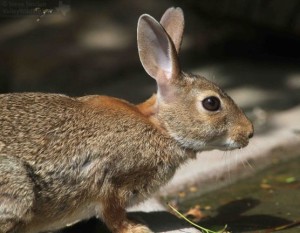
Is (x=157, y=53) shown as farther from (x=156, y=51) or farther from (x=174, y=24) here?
(x=174, y=24)

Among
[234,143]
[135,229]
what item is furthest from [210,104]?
[135,229]

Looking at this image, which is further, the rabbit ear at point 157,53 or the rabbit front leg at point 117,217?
the rabbit ear at point 157,53

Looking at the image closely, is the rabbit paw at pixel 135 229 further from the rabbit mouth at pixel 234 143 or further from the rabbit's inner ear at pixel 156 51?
the rabbit's inner ear at pixel 156 51

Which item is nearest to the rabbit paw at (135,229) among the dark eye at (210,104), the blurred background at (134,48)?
the dark eye at (210,104)

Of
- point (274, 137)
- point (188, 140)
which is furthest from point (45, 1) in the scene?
point (188, 140)

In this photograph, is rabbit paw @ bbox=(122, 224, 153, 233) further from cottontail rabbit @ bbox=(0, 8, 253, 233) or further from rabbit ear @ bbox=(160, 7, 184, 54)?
rabbit ear @ bbox=(160, 7, 184, 54)

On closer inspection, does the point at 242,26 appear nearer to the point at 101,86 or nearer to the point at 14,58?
the point at 101,86

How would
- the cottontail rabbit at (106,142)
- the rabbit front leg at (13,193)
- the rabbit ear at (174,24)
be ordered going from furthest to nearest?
1. the rabbit ear at (174,24)
2. the cottontail rabbit at (106,142)
3. the rabbit front leg at (13,193)
